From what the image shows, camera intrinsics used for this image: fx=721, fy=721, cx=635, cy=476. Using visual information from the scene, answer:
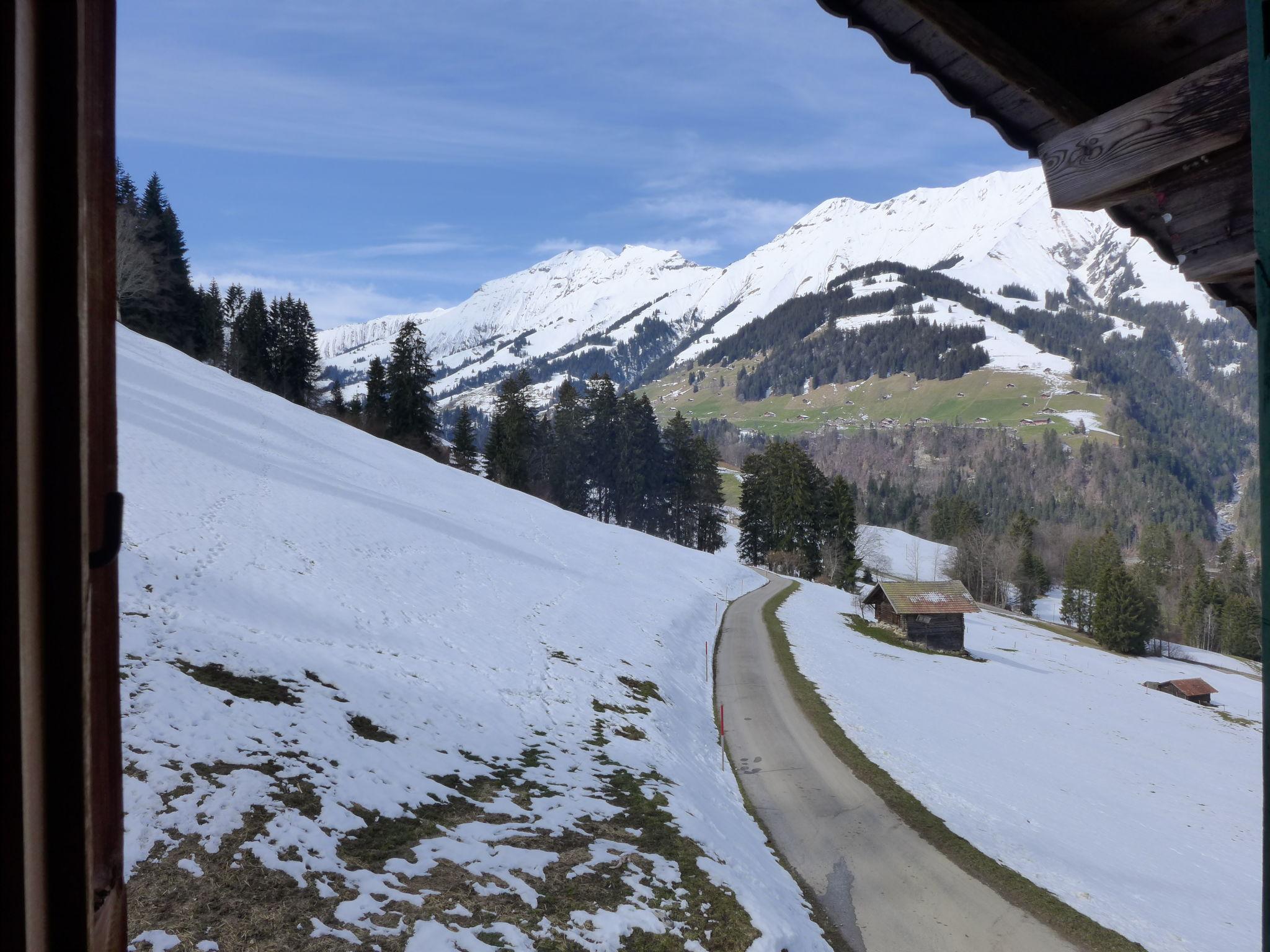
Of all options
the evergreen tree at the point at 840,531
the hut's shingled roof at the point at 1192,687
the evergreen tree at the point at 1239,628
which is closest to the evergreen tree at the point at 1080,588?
the evergreen tree at the point at 1239,628

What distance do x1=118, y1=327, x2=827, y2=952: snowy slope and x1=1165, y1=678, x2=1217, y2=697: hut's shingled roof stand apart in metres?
43.7

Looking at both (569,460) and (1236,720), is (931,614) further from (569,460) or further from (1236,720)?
(569,460)

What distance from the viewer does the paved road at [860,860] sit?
10758 mm

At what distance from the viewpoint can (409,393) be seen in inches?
2477

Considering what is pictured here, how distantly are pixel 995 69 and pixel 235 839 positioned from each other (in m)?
9.39

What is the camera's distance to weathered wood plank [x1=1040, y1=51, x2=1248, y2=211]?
2.56m

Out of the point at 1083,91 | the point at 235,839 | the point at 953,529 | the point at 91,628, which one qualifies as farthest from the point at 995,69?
the point at 953,529

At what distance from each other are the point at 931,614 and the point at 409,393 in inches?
1774

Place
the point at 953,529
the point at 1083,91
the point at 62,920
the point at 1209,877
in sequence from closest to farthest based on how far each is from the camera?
the point at 62,920 < the point at 1083,91 < the point at 1209,877 < the point at 953,529

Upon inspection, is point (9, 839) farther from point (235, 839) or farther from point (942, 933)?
point (942, 933)

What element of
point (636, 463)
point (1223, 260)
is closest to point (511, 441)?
point (636, 463)

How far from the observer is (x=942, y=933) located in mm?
10734

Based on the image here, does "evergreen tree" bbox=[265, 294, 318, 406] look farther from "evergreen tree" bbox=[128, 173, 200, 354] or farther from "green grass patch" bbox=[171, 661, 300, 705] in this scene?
"green grass patch" bbox=[171, 661, 300, 705]

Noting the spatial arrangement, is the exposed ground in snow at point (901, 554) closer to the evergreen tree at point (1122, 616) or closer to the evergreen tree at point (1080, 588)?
the evergreen tree at point (1080, 588)
